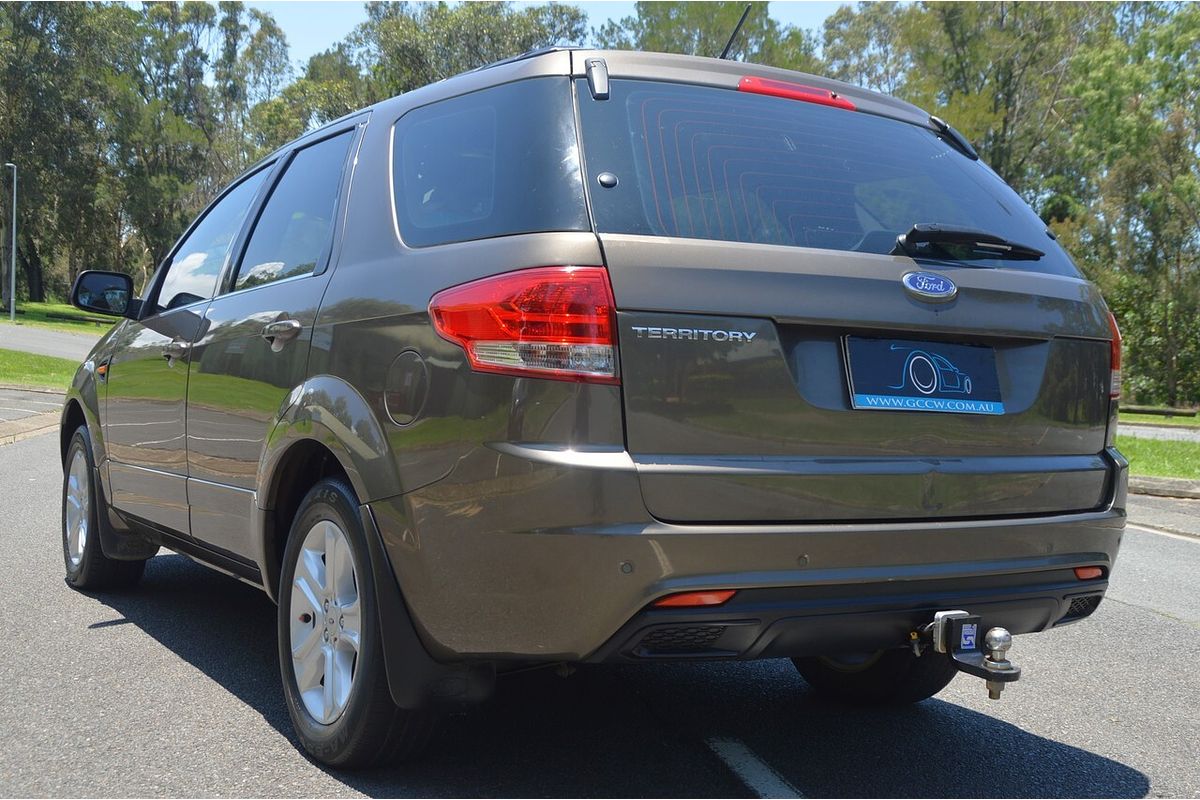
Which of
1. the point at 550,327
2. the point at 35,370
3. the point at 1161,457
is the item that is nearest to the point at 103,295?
the point at 550,327

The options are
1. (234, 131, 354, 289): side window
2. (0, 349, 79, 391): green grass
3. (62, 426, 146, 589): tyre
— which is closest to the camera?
(234, 131, 354, 289): side window

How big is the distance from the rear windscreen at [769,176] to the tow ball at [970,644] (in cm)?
97

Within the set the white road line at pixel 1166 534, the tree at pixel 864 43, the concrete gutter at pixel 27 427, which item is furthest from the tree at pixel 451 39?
the white road line at pixel 1166 534

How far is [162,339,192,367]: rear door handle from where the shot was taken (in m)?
4.62

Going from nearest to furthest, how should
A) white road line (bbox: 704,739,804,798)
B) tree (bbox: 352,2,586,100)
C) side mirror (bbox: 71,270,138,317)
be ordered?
white road line (bbox: 704,739,804,798) → side mirror (bbox: 71,270,138,317) → tree (bbox: 352,2,586,100)

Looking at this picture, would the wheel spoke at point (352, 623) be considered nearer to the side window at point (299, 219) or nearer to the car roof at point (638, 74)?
the side window at point (299, 219)

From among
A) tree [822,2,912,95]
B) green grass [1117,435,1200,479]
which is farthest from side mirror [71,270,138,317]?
tree [822,2,912,95]

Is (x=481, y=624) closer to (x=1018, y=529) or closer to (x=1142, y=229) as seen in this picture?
(x=1018, y=529)

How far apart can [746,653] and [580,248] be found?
104 cm

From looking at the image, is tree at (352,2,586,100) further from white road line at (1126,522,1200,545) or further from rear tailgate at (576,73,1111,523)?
rear tailgate at (576,73,1111,523)

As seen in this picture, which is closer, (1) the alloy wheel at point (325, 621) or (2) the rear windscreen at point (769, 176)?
(2) the rear windscreen at point (769, 176)

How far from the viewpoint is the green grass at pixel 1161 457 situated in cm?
1249

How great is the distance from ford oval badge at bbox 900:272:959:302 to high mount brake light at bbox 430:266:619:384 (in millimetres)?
845

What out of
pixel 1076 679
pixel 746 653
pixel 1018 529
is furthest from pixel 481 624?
pixel 1076 679
